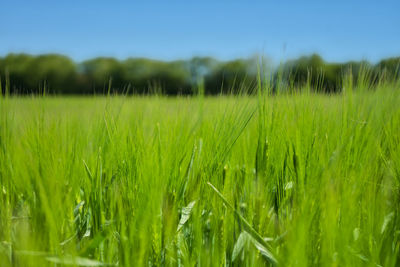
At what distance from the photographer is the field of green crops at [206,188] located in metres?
0.50

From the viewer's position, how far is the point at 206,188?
640mm

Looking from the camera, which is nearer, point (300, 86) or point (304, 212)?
point (304, 212)

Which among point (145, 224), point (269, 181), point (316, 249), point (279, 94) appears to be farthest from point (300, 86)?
point (145, 224)

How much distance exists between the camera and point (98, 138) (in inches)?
31.2

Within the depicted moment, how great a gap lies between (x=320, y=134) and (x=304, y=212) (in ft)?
1.04

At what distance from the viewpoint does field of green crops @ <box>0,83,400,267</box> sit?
50 centimetres

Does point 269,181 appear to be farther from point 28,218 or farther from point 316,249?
point 28,218

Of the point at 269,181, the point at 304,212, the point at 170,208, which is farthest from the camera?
the point at 269,181

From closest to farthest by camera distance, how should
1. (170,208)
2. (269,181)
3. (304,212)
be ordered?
(304,212) → (170,208) → (269,181)

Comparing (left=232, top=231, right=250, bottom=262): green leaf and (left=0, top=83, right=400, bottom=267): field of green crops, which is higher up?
(left=0, top=83, right=400, bottom=267): field of green crops

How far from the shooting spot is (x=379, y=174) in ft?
2.53

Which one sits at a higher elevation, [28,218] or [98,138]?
[98,138]

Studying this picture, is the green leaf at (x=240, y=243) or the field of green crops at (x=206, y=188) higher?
the field of green crops at (x=206, y=188)

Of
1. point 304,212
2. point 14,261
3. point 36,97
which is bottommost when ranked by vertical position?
point 14,261
